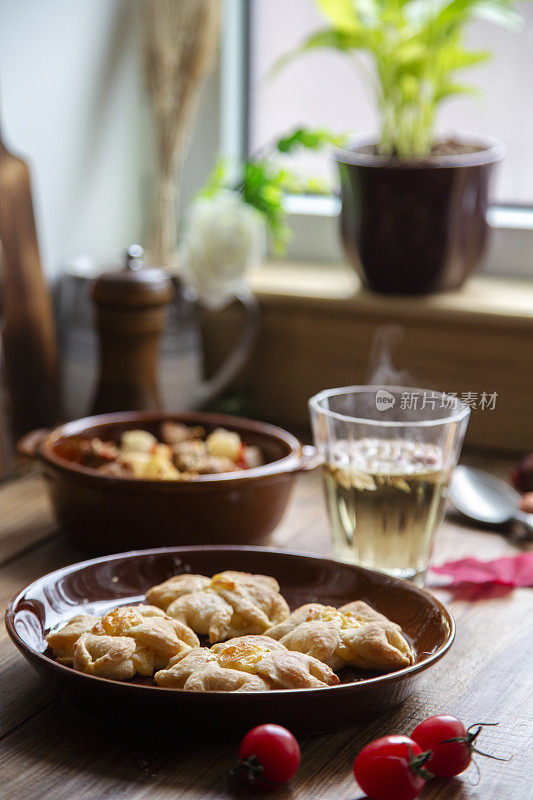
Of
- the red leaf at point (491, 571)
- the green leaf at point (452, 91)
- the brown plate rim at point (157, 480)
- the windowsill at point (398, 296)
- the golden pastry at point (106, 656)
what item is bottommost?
the red leaf at point (491, 571)

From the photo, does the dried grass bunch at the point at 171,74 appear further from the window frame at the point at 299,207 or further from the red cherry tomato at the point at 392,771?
the red cherry tomato at the point at 392,771

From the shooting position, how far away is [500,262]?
148 centimetres

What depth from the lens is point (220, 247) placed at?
1277mm

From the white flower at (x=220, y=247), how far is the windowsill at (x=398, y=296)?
11cm

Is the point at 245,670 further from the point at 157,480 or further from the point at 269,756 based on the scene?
the point at 157,480

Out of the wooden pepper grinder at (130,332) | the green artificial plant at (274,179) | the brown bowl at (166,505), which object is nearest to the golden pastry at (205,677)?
the brown bowl at (166,505)

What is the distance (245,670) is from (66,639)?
0.42 feet

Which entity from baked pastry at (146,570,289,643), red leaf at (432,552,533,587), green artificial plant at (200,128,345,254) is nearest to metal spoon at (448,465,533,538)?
red leaf at (432,552,533,587)

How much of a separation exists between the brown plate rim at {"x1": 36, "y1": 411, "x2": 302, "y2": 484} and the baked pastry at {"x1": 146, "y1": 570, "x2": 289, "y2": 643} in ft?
0.43

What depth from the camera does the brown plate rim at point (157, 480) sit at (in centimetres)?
91

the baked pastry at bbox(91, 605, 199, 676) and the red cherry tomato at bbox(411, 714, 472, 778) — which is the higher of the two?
the baked pastry at bbox(91, 605, 199, 676)

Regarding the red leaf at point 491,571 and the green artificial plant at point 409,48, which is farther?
the green artificial plant at point 409,48

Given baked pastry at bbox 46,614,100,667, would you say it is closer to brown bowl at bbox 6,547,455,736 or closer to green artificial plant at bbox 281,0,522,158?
brown bowl at bbox 6,547,455,736

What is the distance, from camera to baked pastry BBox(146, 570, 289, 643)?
0.74 m
